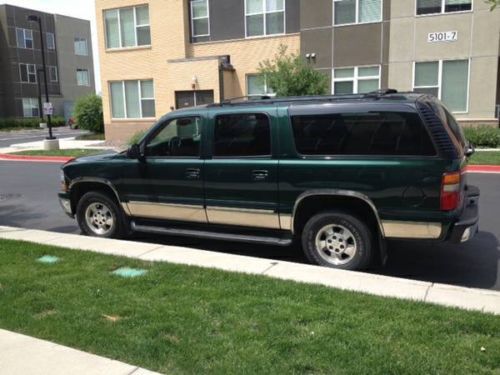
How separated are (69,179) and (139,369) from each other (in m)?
4.61

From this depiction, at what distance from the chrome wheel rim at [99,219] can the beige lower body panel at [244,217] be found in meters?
1.77

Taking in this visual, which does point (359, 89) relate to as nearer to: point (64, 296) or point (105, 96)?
point (105, 96)

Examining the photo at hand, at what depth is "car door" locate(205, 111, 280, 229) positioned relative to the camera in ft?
19.9

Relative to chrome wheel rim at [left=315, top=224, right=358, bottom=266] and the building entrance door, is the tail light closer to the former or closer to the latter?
chrome wheel rim at [left=315, top=224, right=358, bottom=266]

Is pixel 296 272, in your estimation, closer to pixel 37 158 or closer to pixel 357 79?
pixel 357 79

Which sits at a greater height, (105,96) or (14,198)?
(105,96)

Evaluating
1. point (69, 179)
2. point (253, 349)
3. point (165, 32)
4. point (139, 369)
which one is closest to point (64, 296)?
point (139, 369)

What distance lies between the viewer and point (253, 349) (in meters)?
3.72

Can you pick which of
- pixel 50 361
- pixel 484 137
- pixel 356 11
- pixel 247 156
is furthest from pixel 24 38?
pixel 50 361

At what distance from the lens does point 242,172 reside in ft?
20.3

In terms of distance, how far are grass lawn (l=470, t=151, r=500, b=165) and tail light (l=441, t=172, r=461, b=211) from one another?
10.6 m

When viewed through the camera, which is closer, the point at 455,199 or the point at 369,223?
the point at 455,199

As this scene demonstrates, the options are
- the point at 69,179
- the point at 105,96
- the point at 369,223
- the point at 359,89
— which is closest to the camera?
the point at 369,223

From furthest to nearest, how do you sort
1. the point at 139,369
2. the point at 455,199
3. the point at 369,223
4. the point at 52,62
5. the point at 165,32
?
the point at 52,62, the point at 165,32, the point at 369,223, the point at 455,199, the point at 139,369
